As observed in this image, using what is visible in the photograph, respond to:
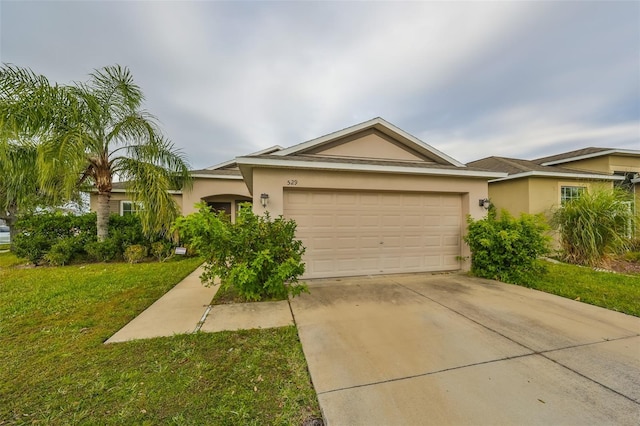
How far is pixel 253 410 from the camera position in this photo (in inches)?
82.3

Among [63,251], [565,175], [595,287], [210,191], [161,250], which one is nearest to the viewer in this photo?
[595,287]

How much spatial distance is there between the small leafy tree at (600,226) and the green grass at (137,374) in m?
9.72

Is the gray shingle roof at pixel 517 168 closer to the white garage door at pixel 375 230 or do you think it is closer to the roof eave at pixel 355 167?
the roof eave at pixel 355 167

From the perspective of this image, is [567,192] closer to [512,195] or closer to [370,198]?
[512,195]

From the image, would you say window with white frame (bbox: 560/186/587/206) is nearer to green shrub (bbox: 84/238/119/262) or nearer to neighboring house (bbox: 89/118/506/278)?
neighboring house (bbox: 89/118/506/278)

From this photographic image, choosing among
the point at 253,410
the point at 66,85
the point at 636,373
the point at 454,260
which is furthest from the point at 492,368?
the point at 66,85

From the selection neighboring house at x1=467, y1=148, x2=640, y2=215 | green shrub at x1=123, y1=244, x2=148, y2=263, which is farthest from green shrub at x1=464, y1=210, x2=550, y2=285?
green shrub at x1=123, y1=244, x2=148, y2=263

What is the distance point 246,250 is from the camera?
4617mm

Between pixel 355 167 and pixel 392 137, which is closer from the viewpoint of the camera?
pixel 355 167

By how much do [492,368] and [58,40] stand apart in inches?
498

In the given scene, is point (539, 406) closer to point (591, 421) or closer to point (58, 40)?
point (591, 421)

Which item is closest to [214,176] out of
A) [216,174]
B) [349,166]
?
[216,174]

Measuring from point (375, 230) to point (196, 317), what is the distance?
457cm

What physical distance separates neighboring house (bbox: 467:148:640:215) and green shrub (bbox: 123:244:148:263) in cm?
1357
